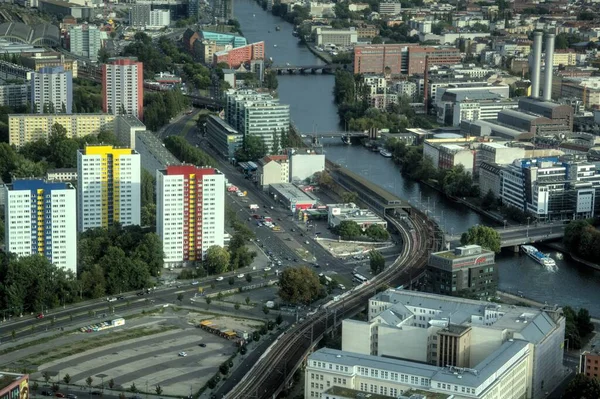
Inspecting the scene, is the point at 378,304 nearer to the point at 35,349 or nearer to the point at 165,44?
the point at 35,349

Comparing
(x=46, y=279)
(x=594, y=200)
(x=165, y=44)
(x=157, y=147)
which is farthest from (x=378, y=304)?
(x=165, y=44)

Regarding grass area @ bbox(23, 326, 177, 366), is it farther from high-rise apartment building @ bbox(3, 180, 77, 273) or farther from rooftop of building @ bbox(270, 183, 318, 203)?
rooftop of building @ bbox(270, 183, 318, 203)

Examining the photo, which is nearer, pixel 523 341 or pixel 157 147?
pixel 523 341

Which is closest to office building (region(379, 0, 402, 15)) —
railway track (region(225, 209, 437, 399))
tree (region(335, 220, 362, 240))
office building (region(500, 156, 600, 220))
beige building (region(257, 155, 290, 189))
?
beige building (region(257, 155, 290, 189))

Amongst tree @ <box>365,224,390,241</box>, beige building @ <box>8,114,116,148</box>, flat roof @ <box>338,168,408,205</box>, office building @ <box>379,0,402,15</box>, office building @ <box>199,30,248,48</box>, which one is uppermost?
office building @ <box>379,0,402,15</box>

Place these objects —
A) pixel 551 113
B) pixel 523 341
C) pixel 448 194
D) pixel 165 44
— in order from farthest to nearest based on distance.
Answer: pixel 165 44, pixel 551 113, pixel 448 194, pixel 523 341

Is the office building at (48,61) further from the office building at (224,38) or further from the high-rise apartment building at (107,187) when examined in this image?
the high-rise apartment building at (107,187)
